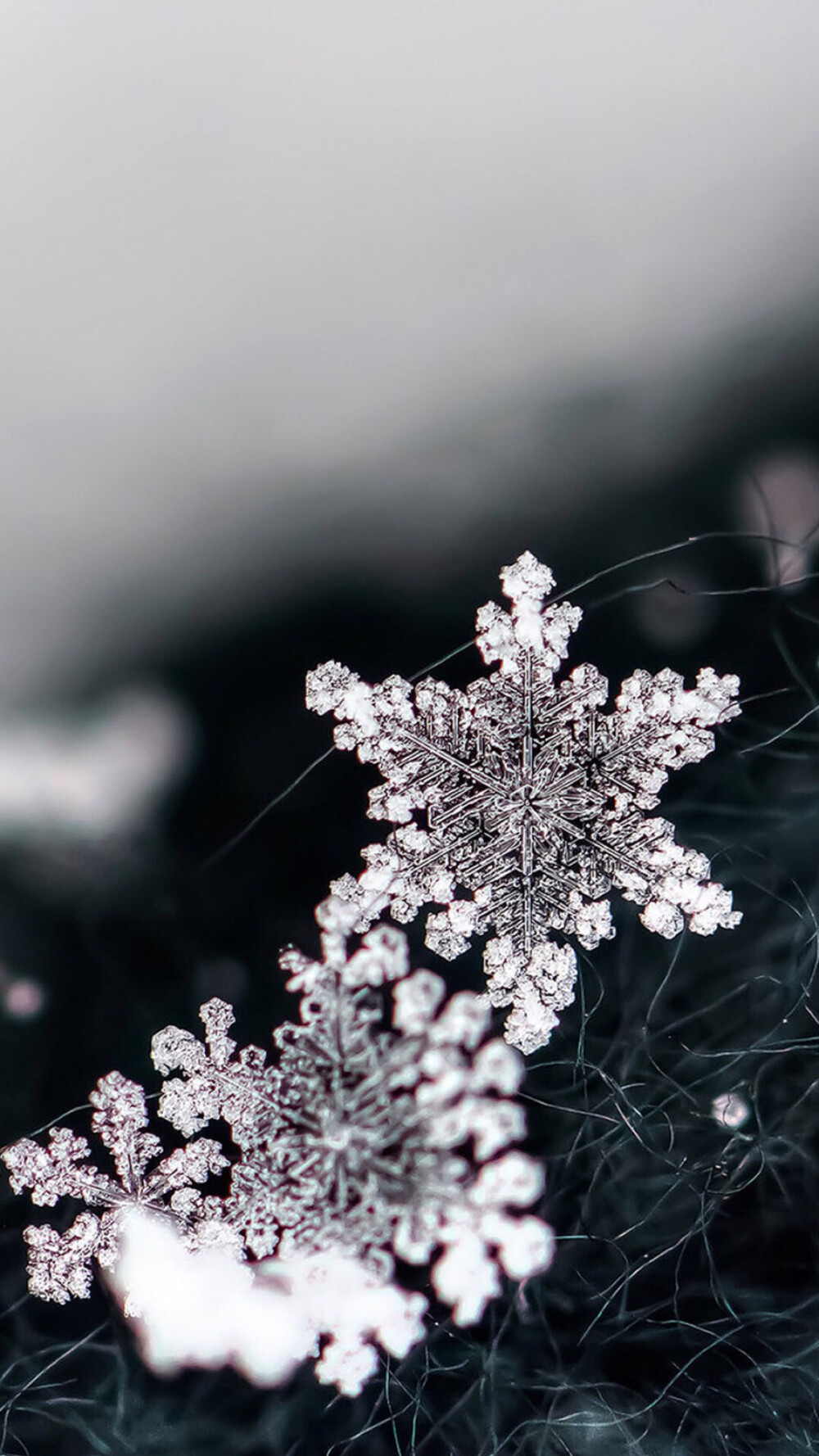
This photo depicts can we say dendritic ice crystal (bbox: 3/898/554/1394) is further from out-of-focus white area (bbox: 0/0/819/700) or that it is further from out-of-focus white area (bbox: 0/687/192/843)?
out-of-focus white area (bbox: 0/0/819/700)

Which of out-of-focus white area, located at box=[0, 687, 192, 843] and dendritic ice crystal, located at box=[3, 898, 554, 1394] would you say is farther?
out-of-focus white area, located at box=[0, 687, 192, 843]

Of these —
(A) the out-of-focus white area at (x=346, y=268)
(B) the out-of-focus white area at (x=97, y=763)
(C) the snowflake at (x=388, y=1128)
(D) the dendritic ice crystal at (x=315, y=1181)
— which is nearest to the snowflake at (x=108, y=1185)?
(D) the dendritic ice crystal at (x=315, y=1181)

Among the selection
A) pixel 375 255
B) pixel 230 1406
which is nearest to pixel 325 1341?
pixel 230 1406

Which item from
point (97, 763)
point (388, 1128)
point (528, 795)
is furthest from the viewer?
point (97, 763)

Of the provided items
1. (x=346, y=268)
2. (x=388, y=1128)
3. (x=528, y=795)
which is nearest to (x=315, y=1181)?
(x=388, y=1128)

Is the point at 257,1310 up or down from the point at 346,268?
down

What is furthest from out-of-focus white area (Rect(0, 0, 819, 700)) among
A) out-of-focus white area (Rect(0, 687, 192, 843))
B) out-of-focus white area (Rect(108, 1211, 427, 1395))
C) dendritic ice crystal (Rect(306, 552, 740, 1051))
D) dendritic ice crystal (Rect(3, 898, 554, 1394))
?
out-of-focus white area (Rect(108, 1211, 427, 1395))

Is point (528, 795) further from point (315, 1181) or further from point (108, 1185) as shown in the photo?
point (108, 1185)
